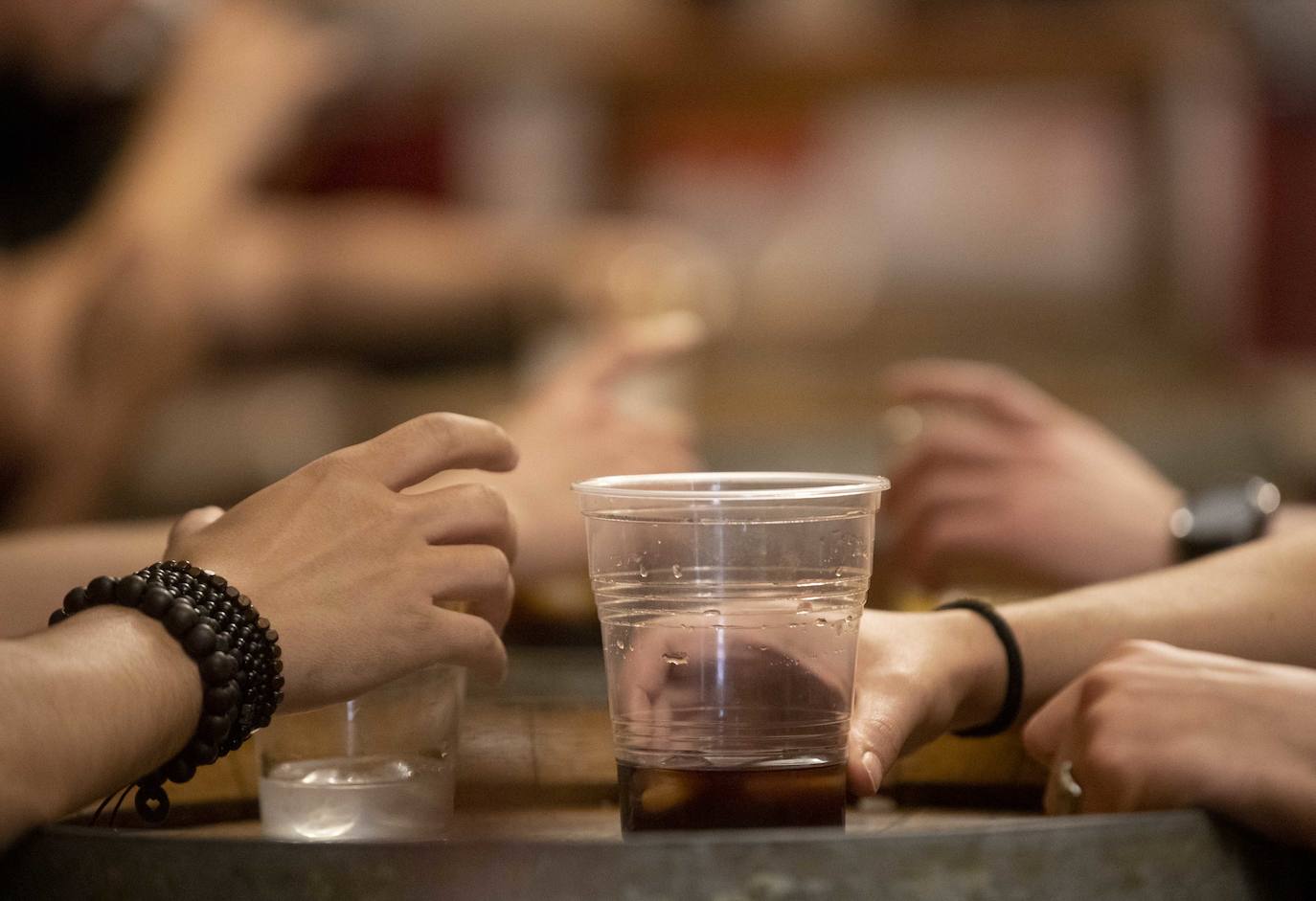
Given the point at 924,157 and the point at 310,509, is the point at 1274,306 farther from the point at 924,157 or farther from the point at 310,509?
the point at 310,509

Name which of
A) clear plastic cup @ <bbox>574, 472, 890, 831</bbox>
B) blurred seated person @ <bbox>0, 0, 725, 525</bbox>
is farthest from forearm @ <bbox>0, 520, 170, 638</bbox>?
blurred seated person @ <bbox>0, 0, 725, 525</bbox>

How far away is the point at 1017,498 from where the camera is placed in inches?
51.3

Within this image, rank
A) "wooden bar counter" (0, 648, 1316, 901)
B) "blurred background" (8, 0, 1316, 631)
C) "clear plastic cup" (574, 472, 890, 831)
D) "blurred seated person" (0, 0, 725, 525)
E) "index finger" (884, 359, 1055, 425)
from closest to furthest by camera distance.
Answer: "wooden bar counter" (0, 648, 1316, 901), "clear plastic cup" (574, 472, 890, 831), "index finger" (884, 359, 1055, 425), "blurred seated person" (0, 0, 725, 525), "blurred background" (8, 0, 1316, 631)

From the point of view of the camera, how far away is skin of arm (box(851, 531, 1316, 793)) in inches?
26.8

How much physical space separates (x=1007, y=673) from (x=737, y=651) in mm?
199

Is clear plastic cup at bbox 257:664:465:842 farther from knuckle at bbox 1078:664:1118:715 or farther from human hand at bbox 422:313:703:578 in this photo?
human hand at bbox 422:313:703:578

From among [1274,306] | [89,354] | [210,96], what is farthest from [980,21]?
[89,354]

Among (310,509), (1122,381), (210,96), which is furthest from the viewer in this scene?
(1122,381)

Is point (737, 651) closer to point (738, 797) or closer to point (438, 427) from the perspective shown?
point (738, 797)

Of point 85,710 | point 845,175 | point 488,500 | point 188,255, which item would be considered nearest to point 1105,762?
point 488,500

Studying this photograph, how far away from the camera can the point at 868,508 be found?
0.65 meters

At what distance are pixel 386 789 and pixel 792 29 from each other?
12.1 ft

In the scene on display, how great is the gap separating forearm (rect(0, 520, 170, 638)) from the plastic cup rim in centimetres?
44

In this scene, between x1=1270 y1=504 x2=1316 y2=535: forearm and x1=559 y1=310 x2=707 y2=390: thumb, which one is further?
x1=559 y1=310 x2=707 y2=390: thumb
